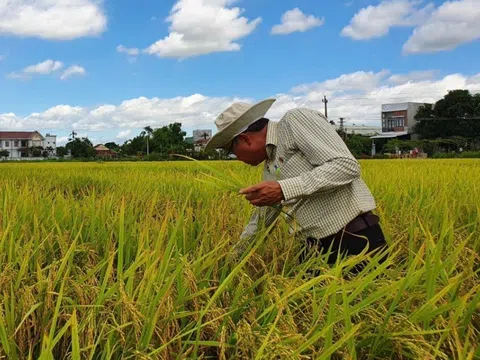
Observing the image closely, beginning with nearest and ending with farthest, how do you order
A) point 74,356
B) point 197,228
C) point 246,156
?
point 74,356, point 246,156, point 197,228

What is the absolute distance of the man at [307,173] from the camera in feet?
5.16

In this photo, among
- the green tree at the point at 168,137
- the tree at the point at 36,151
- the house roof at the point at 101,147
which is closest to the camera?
the green tree at the point at 168,137

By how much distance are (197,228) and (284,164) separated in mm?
536

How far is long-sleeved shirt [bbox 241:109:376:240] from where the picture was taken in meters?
1.58

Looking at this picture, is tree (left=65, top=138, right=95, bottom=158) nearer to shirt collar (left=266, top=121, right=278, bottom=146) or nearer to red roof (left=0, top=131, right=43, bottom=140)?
red roof (left=0, top=131, right=43, bottom=140)

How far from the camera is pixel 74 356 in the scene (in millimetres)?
771

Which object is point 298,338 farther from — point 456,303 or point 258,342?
point 456,303

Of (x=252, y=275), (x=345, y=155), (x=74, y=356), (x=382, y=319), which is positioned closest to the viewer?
(x=74, y=356)

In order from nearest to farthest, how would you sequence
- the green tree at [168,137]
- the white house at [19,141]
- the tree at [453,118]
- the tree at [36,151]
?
the green tree at [168,137] → the tree at [453,118] → the tree at [36,151] → the white house at [19,141]

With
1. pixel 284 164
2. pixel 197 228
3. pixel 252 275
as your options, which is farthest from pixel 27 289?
pixel 197 228

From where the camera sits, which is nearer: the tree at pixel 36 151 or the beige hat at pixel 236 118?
the beige hat at pixel 236 118

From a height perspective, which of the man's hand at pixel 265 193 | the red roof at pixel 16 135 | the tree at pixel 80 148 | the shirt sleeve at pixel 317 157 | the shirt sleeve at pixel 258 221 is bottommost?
the shirt sleeve at pixel 258 221

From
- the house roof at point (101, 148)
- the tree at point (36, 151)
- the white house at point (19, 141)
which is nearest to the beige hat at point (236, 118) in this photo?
the tree at point (36, 151)

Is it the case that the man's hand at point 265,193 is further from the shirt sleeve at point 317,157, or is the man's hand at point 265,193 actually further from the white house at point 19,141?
the white house at point 19,141
